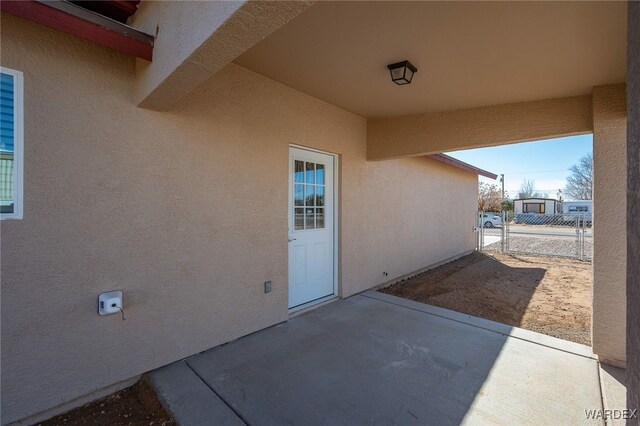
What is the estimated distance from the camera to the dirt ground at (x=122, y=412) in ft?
7.12

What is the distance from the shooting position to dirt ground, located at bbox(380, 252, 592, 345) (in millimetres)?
4035

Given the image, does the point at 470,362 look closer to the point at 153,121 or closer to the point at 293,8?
the point at 293,8

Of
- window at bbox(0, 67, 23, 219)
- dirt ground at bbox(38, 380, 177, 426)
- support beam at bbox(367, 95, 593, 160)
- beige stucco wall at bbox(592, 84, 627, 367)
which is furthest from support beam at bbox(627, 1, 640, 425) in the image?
support beam at bbox(367, 95, 593, 160)

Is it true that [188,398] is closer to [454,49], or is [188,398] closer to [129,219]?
[129,219]

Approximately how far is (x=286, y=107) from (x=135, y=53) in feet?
6.22

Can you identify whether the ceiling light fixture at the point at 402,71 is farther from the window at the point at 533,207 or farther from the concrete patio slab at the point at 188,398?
the window at the point at 533,207

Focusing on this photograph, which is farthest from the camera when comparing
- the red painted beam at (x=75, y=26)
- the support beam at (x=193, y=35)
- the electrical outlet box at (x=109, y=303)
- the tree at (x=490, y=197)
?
the tree at (x=490, y=197)

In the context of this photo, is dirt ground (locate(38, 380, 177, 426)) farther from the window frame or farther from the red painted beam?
the window frame

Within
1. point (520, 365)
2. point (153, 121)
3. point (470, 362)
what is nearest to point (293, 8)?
point (153, 121)

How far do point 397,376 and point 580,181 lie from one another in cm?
4089

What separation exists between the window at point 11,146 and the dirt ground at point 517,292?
4.96 metres

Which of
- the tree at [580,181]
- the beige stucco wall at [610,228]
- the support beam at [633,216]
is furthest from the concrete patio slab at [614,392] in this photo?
the tree at [580,181]

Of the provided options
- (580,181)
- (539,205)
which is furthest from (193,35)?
(539,205)

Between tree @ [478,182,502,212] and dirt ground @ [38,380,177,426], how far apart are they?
101 ft
